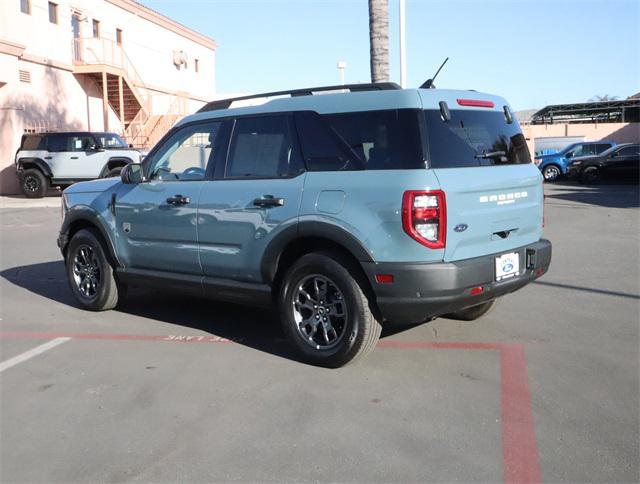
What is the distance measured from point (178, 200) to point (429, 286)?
2.46m

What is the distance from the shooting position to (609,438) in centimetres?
379

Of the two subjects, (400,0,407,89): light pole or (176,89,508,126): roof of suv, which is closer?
(176,89,508,126): roof of suv

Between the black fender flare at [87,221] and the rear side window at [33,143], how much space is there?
16.3m

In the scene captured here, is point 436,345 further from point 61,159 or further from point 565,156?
point 565,156

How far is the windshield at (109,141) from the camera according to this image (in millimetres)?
22130

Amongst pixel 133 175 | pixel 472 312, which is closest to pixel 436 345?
pixel 472 312

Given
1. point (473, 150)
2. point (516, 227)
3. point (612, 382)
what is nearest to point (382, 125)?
point (473, 150)

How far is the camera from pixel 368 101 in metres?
4.88

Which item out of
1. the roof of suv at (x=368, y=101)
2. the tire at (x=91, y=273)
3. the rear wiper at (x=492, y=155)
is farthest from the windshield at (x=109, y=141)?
the rear wiper at (x=492, y=155)

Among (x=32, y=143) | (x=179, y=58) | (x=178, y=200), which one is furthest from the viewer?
(x=179, y=58)

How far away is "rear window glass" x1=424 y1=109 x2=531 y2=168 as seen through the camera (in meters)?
4.66

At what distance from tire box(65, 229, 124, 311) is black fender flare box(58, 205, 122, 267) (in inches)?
4.6

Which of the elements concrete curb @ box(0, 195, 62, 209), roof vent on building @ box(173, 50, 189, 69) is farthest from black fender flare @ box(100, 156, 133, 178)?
roof vent on building @ box(173, 50, 189, 69)

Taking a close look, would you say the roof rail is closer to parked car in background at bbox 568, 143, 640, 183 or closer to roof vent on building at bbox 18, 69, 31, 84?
roof vent on building at bbox 18, 69, 31, 84
